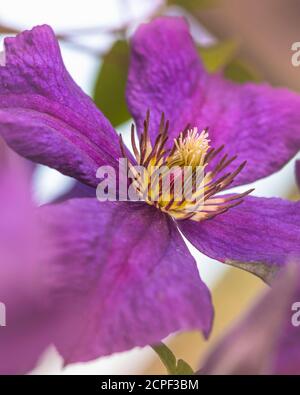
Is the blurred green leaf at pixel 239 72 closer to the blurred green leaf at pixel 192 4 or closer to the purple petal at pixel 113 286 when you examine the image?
the blurred green leaf at pixel 192 4

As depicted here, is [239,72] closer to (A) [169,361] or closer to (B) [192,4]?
(B) [192,4]

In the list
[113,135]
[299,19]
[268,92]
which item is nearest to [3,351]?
[113,135]

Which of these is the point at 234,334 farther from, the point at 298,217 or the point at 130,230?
the point at 298,217

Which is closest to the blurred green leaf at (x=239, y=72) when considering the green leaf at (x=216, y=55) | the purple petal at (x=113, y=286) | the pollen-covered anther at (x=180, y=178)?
the green leaf at (x=216, y=55)

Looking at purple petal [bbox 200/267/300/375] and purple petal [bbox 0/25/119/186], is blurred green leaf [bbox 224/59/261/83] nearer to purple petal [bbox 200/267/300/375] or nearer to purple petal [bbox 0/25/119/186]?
purple petal [bbox 0/25/119/186]

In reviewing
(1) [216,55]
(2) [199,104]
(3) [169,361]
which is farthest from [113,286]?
(1) [216,55]

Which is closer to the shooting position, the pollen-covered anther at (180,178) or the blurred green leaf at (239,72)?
the pollen-covered anther at (180,178)
